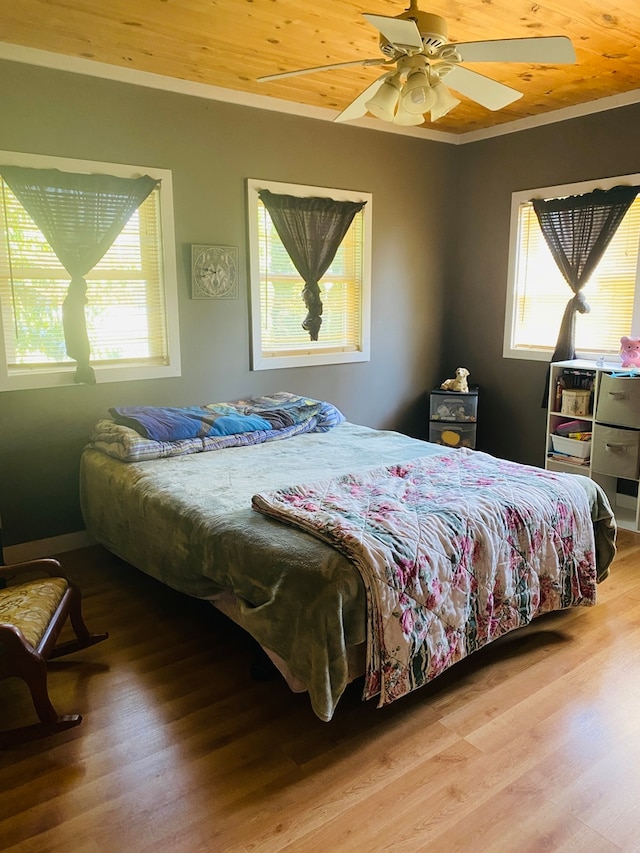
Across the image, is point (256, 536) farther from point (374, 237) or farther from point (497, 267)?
point (497, 267)

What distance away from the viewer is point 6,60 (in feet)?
10.3

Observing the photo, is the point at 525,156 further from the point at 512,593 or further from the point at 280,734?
the point at 280,734

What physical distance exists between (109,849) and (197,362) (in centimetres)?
280

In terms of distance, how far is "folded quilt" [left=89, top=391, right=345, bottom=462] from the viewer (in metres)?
3.34

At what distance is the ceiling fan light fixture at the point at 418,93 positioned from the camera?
2244 millimetres

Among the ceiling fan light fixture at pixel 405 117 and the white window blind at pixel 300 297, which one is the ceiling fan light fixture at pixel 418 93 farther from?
the white window blind at pixel 300 297

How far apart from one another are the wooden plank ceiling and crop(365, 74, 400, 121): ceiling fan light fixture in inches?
23.1

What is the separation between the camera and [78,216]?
3432 millimetres

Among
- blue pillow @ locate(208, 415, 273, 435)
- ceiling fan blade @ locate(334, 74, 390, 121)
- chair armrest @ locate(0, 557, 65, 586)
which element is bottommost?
chair armrest @ locate(0, 557, 65, 586)

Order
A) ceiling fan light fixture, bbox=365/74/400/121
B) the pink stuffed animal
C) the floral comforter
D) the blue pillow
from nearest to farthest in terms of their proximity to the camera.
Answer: the floral comforter → ceiling fan light fixture, bbox=365/74/400/121 → the blue pillow → the pink stuffed animal

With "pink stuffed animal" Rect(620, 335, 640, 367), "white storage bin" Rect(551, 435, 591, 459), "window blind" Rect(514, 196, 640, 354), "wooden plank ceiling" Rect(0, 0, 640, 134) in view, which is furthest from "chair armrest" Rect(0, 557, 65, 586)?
"window blind" Rect(514, 196, 640, 354)

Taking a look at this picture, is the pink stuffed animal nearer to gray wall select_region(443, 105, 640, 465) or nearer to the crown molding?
gray wall select_region(443, 105, 640, 465)

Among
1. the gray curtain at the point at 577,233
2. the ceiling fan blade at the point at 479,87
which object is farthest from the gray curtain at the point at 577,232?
the ceiling fan blade at the point at 479,87

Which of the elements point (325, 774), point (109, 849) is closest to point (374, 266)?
point (325, 774)
